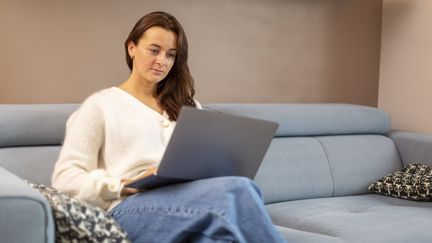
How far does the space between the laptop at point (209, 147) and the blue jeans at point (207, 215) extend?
5 cm

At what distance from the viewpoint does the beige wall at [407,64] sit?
11.0 ft

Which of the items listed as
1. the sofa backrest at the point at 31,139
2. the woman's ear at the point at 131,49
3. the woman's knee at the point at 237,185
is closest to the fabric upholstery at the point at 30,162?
the sofa backrest at the point at 31,139

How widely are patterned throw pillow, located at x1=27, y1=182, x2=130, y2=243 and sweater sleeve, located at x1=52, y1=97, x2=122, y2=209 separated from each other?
0.70ft

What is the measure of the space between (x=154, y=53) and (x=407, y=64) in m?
1.89

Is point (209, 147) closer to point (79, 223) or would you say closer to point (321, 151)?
point (79, 223)

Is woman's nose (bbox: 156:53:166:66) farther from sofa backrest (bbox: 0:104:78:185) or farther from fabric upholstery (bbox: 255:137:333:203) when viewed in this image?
fabric upholstery (bbox: 255:137:333:203)

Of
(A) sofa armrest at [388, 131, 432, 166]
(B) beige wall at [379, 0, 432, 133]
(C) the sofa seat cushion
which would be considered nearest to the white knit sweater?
(C) the sofa seat cushion

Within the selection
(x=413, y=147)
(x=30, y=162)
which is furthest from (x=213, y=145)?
(x=413, y=147)

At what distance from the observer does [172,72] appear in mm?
2150

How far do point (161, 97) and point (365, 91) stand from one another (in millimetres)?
1887

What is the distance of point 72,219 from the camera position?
1443mm

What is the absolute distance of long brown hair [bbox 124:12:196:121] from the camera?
2.04m

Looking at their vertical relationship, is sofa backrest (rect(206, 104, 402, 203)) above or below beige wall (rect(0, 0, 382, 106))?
below

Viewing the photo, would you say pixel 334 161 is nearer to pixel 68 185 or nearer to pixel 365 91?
pixel 365 91
